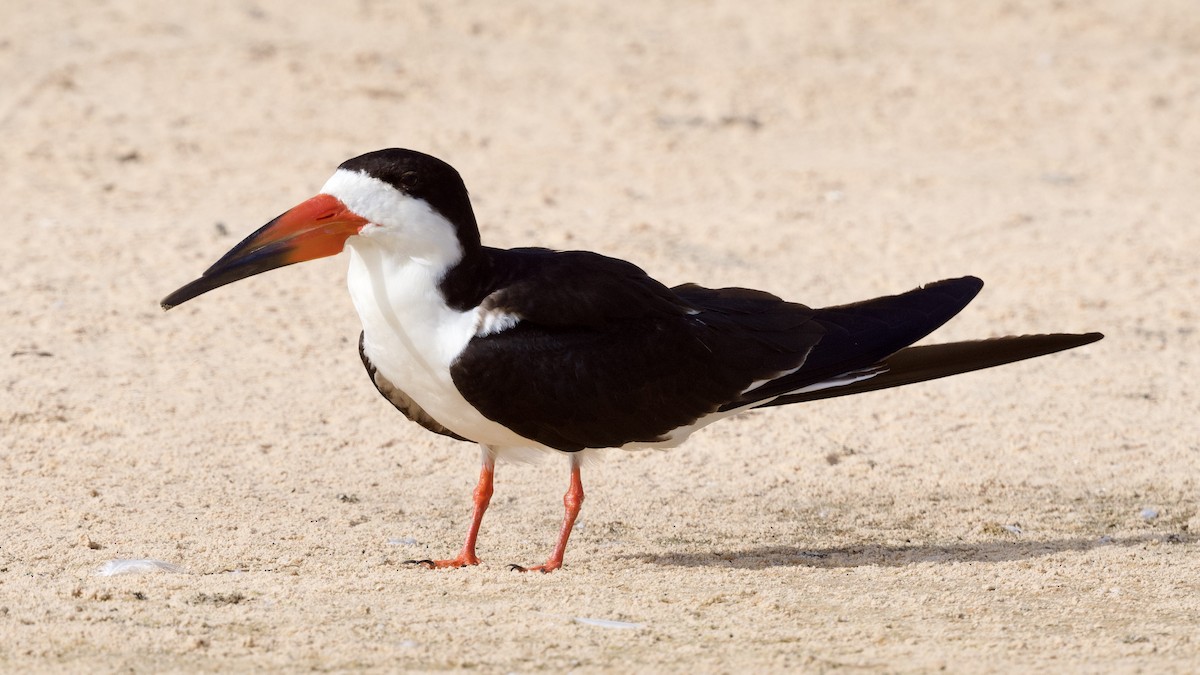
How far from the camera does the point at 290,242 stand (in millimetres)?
4570

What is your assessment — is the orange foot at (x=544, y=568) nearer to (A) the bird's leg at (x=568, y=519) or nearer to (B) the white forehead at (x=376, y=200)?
(A) the bird's leg at (x=568, y=519)

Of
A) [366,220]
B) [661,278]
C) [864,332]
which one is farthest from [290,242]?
[661,278]

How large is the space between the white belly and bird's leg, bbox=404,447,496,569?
1.66ft

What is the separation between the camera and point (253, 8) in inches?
492

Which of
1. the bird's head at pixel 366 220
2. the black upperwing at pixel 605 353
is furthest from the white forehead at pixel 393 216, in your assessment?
the black upperwing at pixel 605 353

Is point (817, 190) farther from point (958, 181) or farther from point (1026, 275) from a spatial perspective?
point (1026, 275)

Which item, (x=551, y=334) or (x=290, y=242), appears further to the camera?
(x=551, y=334)

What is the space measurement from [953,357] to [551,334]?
136cm

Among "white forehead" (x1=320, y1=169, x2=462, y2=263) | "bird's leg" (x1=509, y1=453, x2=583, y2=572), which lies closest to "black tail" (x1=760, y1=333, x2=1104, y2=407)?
"bird's leg" (x1=509, y1=453, x2=583, y2=572)

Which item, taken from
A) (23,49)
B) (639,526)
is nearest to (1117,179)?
(639,526)

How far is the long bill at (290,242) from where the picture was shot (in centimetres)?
453

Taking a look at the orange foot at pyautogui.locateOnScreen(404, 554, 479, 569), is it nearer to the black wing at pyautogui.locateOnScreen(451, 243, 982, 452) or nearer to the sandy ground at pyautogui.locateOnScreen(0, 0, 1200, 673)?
the sandy ground at pyautogui.locateOnScreen(0, 0, 1200, 673)

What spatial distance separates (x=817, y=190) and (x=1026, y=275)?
1797mm

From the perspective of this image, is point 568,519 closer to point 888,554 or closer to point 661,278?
point 888,554
